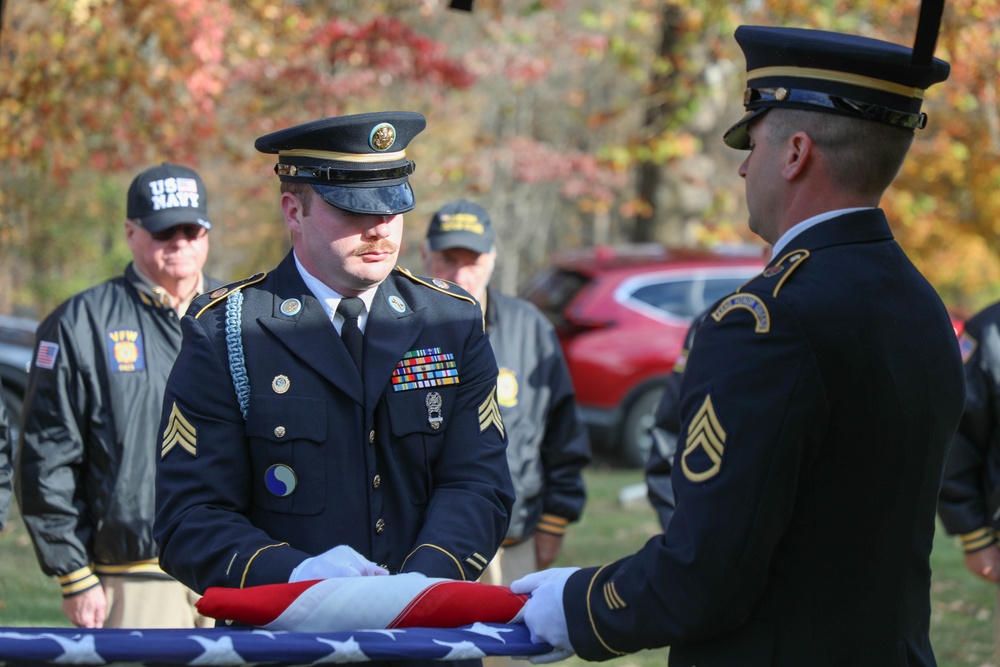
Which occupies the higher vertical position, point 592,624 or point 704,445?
point 704,445

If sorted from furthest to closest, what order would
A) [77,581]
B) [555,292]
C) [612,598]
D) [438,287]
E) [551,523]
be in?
[555,292] < [551,523] < [77,581] < [438,287] < [612,598]

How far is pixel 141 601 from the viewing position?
4.70m

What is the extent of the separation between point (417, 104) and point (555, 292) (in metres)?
7.76

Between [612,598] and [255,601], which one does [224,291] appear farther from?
[612,598]

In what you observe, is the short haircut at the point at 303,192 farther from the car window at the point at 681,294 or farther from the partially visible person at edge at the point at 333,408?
the car window at the point at 681,294

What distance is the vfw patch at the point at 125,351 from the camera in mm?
4605

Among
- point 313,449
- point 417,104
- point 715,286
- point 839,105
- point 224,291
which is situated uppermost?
point 417,104

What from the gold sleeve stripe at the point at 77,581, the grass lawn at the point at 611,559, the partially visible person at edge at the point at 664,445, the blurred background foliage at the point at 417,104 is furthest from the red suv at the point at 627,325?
the gold sleeve stripe at the point at 77,581

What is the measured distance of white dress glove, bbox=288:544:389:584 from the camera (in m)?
2.53

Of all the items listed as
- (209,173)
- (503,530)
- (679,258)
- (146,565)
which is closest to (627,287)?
(679,258)

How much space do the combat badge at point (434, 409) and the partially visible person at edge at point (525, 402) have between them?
2146mm

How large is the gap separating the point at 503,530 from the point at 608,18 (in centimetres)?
1267

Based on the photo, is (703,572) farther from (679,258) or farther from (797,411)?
(679,258)

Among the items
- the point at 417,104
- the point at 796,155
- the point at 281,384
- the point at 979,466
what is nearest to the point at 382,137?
the point at 281,384
